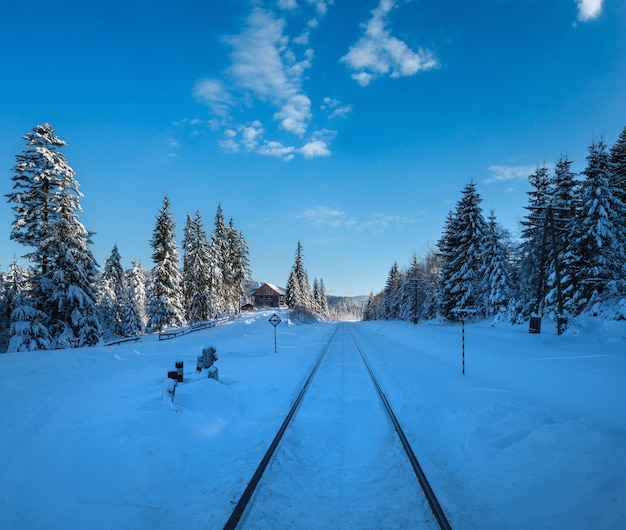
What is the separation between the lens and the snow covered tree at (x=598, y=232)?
20.2 m

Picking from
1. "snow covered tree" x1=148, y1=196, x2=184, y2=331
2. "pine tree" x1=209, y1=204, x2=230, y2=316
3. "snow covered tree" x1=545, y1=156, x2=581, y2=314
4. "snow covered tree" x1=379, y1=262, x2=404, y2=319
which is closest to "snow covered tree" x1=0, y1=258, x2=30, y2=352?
"snow covered tree" x1=148, y1=196, x2=184, y2=331

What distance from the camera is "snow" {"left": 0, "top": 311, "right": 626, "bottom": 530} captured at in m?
4.00

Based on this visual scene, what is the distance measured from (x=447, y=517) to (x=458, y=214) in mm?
35913

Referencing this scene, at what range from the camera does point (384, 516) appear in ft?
12.8

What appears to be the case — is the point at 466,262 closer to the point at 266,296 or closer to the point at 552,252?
the point at 552,252

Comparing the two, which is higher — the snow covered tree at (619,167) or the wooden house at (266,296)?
the snow covered tree at (619,167)

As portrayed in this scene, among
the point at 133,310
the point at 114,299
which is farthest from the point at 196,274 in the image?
the point at 114,299

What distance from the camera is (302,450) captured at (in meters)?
5.73

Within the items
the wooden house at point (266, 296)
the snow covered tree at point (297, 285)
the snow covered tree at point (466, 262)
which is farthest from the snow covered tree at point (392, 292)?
the snow covered tree at point (466, 262)

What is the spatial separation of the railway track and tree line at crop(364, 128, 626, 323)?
17.1 feet

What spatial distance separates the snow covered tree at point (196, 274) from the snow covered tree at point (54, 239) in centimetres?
2049

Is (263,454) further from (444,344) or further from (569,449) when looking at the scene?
(444,344)

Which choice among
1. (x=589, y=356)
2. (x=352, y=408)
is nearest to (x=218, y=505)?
(x=352, y=408)

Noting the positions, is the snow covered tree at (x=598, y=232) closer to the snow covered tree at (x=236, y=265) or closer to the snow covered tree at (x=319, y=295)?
the snow covered tree at (x=236, y=265)
